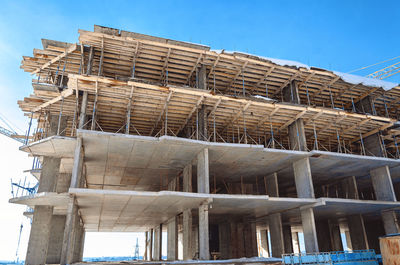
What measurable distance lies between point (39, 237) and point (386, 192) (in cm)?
2437

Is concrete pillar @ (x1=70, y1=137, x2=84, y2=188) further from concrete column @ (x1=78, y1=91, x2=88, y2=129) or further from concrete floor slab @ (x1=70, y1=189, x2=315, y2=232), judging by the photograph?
concrete column @ (x1=78, y1=91, x2=88, y2=129)

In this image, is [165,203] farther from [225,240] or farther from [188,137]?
[225,240]

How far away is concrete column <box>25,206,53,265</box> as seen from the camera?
1766 cm

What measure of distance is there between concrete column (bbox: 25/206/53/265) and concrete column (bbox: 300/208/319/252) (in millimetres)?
16291

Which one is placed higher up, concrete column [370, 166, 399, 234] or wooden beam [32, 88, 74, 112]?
wooden beam [32, 88, 74, 112]

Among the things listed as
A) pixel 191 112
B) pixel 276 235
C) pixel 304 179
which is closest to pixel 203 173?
pixel 191 112

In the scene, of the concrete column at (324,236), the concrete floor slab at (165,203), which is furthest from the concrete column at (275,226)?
the concrete column at (324,236)

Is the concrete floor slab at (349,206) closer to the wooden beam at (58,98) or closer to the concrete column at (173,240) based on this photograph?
the concrete column at (173,240)

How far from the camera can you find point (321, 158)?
21594 mm

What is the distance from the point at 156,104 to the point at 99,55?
4.83 meters

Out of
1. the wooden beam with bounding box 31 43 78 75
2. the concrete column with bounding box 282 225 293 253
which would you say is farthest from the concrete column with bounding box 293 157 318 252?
the wooden beam with bounding box 31 43 78 75

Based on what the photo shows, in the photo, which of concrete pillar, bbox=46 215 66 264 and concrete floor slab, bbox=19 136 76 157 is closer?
concrete floor slab, bbox=19 136 76 157

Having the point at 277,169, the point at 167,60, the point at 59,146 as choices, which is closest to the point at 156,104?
the point at 167,60

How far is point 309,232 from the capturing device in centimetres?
2047
